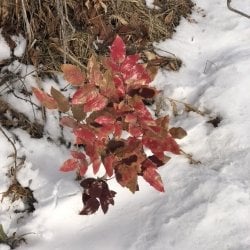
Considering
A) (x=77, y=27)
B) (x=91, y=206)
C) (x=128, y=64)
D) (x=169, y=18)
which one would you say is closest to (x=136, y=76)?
(x=128, y=64)

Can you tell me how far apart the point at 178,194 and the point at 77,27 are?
0.90 metres

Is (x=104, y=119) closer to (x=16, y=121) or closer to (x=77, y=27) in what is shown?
(x=16, y=121)

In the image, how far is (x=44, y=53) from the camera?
5.98 ft

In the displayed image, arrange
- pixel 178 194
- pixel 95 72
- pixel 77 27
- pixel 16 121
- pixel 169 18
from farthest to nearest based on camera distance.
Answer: pixel 169 18, pixel 77 27, pixel 16 121, pixel 178 194, pixel 95 72

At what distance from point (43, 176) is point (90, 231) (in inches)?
11.2

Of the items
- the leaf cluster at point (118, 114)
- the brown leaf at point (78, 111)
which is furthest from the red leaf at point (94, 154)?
the brown leaf at point (78, 111)

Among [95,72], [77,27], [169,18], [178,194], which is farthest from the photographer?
[169,18]

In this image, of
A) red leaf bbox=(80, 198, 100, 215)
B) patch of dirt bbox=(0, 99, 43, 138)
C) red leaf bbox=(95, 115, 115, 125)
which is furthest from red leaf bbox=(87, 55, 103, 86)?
patch of dirt bbox=(0, 99, 43, 138)

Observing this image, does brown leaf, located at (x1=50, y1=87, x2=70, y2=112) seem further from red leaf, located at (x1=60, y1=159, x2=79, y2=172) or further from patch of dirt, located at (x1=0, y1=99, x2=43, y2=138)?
patch of dirt, located at (x1=0, y1=99, x2=43, y2=138)

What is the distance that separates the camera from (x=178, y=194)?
1.48 metres

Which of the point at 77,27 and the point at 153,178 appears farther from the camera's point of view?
the point at 77,27

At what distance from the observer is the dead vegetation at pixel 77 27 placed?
5.87ft

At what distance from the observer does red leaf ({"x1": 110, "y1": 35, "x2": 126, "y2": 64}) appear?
1.28 metres

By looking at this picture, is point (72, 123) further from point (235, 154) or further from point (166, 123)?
point (235, 154)
